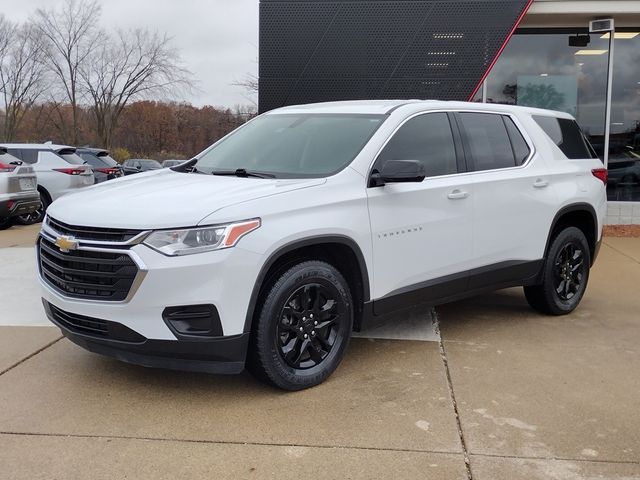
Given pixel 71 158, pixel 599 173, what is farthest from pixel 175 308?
pixel 71 158

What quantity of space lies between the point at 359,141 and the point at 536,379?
2.00 metres

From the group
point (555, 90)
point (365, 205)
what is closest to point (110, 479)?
point (365, 205)

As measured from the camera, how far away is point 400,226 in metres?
4.27

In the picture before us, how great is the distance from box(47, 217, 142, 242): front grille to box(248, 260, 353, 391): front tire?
849 mm

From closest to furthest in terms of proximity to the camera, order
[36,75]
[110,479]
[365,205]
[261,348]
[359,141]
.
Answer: [110,479], [261,348], [365,205], [359,141], [36,75]

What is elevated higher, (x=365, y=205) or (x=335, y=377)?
(x=365, y=205)

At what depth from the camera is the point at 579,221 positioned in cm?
596

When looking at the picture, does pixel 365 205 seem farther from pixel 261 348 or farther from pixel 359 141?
pixel 261 348

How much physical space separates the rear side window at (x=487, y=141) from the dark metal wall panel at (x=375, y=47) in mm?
5605

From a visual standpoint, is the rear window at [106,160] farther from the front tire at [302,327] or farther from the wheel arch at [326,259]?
the front tire at [302,327]

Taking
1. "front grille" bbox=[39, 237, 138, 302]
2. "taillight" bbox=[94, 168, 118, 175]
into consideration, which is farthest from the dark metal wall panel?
"front grille" bbox=[39, 237, 138, 302]

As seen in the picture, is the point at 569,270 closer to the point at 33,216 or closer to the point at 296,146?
the point at 296,146

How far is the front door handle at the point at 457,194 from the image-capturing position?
4.62 meters

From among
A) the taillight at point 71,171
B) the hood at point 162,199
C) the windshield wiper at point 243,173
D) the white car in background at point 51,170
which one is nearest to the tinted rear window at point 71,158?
the white car in background at point 51,170
